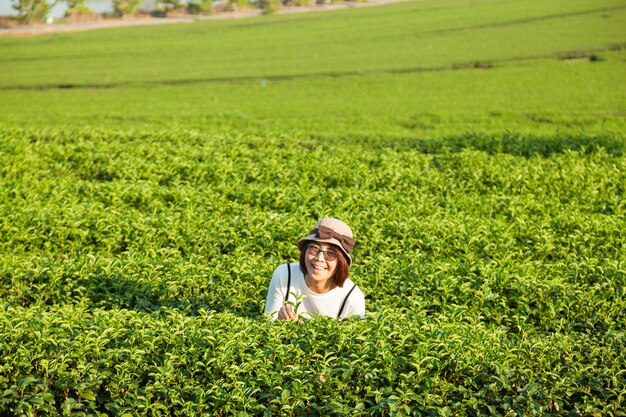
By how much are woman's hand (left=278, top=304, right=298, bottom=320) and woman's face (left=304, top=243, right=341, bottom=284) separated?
32 cm

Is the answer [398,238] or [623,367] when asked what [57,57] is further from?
[623,367]

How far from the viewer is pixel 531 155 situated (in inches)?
627

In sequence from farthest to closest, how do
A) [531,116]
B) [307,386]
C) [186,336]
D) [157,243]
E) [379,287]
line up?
[531,116] < [157,243] < [379,287] < [186,336] < [307,386]

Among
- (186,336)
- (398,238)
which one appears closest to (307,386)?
(186,336)

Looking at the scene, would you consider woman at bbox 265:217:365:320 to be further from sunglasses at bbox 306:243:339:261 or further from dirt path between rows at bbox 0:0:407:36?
dirt path between rows at bbox 0:0:407:36

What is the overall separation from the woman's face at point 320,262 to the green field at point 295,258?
43cm

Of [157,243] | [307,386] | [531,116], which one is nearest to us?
[307,386]

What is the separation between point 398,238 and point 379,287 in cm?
179

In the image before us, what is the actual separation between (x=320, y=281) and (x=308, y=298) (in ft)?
0.70

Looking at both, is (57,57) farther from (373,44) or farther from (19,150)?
(19,150)

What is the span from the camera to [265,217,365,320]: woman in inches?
254

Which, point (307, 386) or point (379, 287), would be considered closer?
point (307, 386)

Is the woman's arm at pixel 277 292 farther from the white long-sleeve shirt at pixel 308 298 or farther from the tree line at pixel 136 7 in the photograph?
the tree line at pixel 136 7

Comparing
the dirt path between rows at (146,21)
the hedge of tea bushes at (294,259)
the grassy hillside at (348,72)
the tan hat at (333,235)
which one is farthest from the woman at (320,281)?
the dirt path between rows at (146,21)
